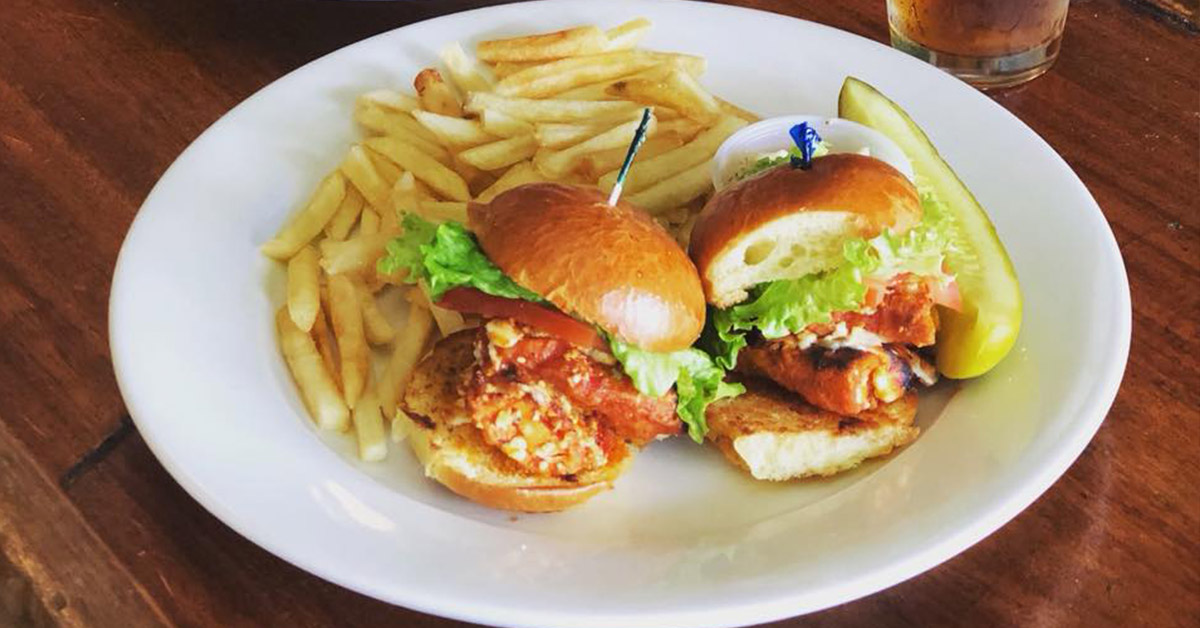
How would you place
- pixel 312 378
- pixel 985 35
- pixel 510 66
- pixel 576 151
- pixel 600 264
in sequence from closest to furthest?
pixel 600 264, pixel 312 378, pixel 576 151, pixel 510 66, pixel 985 35

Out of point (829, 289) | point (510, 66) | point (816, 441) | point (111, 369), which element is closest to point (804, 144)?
point (829, 289)

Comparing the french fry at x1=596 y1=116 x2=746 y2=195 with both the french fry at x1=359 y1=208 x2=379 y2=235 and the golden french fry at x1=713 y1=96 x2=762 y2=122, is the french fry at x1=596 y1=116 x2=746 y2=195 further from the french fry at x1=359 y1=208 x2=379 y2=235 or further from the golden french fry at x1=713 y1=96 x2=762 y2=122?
the french fry at x1=359 y1=208 x2=379 y2=235

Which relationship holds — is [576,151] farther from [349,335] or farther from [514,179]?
[349,335]

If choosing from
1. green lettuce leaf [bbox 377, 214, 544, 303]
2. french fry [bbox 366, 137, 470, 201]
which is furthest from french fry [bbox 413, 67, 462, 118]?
green lettuce leaf [bbox 377, 214, 544, 303]

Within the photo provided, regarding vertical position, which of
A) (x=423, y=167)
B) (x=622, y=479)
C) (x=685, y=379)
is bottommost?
(x=622, y=479)

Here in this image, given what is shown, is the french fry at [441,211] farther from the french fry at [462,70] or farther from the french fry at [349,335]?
the french fry at [462,70]

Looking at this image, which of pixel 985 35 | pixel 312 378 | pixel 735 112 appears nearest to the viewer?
pixel 312 378

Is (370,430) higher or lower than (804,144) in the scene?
lower
